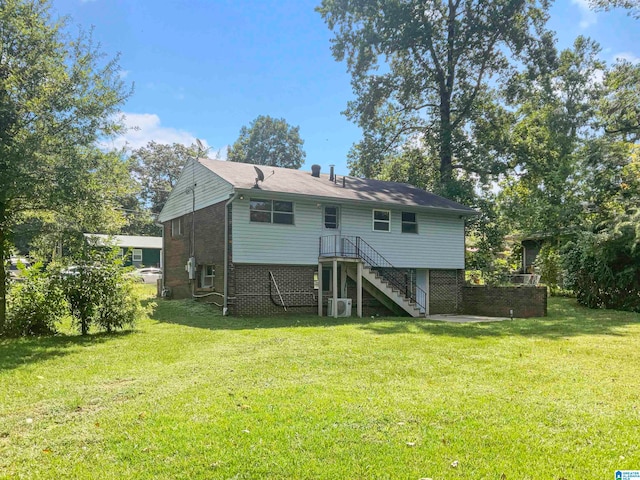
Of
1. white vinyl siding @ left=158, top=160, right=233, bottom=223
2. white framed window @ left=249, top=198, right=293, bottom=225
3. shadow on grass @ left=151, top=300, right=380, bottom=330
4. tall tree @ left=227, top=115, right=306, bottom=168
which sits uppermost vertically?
tall tree @ left=227, top=115, right=306, bottom=168

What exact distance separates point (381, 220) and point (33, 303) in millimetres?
12327

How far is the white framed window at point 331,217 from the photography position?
17297 mm

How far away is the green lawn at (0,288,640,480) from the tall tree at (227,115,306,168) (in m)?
50.8

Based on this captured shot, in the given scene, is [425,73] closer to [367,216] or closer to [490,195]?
[490,195]

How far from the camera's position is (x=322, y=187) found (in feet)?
59.8

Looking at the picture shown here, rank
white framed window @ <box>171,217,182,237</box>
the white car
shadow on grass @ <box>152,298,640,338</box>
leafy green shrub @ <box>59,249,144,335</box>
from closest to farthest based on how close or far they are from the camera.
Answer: leafy green shrub @ <box>59,249,144,335</box> < shadow on grass @ <box>152,298,640,338</box> < white framed window @ <box>171,217,182,237</box> < the white car

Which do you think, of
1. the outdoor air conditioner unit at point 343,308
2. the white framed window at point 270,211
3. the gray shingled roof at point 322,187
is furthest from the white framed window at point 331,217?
the outdoor air conditioner unit at point 343,308

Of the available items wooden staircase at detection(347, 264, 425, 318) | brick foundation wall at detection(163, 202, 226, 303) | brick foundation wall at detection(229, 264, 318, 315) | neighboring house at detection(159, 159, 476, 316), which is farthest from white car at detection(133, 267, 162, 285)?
wooden staircase at detection(347, 264, 425, 318)

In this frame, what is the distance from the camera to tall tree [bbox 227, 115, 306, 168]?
58.8m

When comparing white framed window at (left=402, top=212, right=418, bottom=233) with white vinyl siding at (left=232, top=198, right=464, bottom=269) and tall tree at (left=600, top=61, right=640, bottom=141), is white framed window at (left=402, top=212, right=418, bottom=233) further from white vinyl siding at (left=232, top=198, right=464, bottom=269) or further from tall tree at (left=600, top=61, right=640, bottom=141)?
tall tree at (left=600, top=61, right=640, bottom=141)

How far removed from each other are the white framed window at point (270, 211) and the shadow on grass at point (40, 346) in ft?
20.1

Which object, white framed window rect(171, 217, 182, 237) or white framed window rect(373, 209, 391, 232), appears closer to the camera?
white framed window rect(373, 209, 391, 232)

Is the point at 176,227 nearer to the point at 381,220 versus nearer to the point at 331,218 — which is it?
the point at 331,218

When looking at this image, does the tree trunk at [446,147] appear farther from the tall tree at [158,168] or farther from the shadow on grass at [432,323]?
the tall tree at [158,168]
